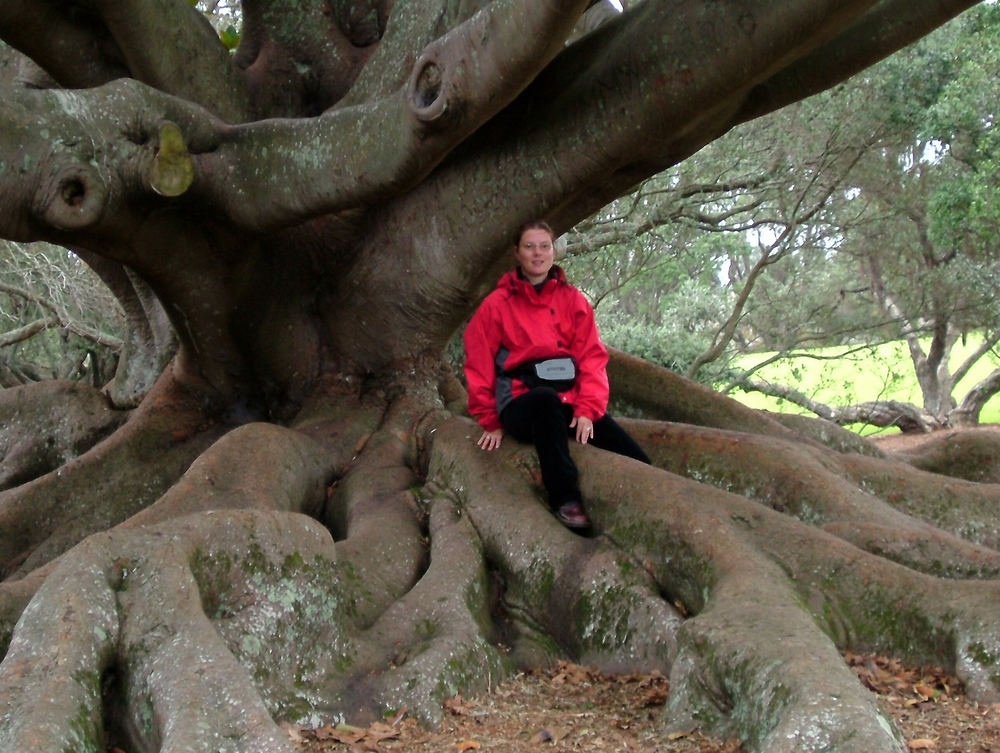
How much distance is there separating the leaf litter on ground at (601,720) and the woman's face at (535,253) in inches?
74.3

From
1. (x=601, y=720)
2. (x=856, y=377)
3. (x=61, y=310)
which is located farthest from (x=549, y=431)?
(x=856, y=377)

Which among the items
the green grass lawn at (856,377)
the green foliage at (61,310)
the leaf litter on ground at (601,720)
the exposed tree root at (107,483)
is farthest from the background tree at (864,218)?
the leaf litter on ground at (601,720)

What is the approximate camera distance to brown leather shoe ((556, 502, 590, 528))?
5109 millimetres

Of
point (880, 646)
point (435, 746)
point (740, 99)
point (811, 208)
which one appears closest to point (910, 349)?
point (811, 208)

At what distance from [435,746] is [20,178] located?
2.86 metres

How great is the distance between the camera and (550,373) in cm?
520

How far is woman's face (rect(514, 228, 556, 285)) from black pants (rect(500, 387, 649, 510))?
0.59 metres

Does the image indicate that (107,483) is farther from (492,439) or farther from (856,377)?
(856,377)

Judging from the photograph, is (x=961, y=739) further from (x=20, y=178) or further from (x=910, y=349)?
(x=910, y=349)

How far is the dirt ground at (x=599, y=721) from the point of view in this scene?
12.1 ft

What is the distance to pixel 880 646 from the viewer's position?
440cm

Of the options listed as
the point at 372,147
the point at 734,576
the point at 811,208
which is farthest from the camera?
the point at 811,208

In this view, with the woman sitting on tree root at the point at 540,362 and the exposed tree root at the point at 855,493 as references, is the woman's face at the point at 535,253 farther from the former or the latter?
the exposed tree root at the point at 855,493

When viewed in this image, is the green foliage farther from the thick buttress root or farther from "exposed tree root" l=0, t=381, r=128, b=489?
the thick buttress root
